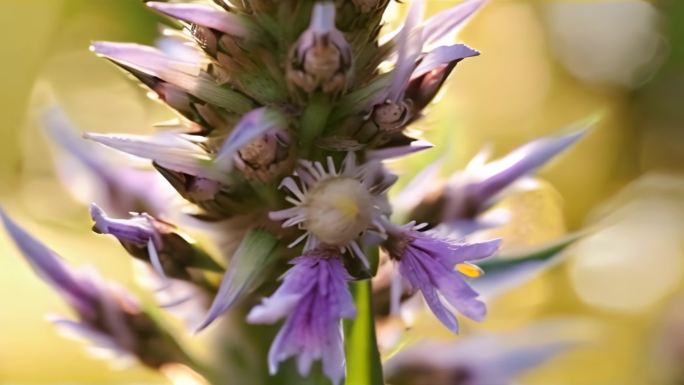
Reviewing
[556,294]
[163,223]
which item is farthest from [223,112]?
[556,294]

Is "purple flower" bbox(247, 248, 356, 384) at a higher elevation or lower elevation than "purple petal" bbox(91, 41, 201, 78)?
lower

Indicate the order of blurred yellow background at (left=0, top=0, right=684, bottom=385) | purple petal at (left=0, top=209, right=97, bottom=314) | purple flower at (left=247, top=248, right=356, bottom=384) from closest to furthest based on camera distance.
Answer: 1. purple flower at (left=247, top=248, right=356, bottom=384)
2. purple petal at (left=0, top=209, right=97, bottom=314)
3. blurred yellow background at (left=0, top=0, right=684, bottom=385)

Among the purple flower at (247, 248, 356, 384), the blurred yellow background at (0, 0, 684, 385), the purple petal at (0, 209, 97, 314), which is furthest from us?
the blurred yellow background at (0, 0, 684, 385)

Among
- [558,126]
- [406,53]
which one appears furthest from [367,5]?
[558,126]

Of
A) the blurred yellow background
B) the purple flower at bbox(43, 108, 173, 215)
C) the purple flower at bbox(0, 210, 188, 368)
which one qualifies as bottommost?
the blurred yellow background

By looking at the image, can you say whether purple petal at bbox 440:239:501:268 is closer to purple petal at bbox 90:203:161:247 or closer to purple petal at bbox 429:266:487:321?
purple petal at bbox 429:266:487:321

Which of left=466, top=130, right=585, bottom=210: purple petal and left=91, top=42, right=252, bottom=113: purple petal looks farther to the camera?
left=466, top=130, right=585, bottom=210: purple petal

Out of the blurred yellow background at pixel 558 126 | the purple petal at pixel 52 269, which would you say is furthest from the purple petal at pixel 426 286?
the blurred yellow background at pixel 558 126

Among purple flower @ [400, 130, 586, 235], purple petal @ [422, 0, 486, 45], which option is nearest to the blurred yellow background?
purple flower @ [400, 130, 586, 235]
